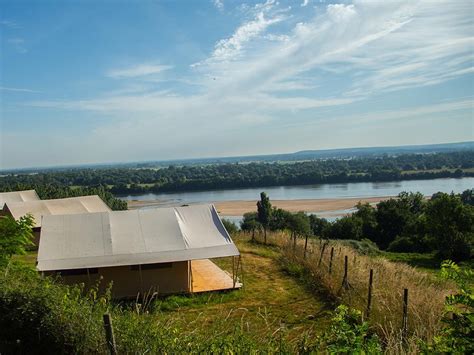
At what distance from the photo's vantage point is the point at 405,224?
2872 centimetres

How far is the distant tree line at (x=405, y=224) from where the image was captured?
1933 centimetres

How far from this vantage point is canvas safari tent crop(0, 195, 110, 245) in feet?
57.3

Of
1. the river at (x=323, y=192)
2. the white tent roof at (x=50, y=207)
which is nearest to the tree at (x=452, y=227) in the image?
the white tent roof at (x=50, y=207)

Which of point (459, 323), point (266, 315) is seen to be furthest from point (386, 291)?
point (459, 323)

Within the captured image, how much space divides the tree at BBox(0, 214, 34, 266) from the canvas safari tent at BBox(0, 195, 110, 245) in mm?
11514

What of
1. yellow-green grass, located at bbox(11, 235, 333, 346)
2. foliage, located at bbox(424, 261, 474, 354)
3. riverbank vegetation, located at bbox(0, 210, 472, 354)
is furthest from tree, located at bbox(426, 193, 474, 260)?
foliage, located at bbox(424, 261, 474, 354)

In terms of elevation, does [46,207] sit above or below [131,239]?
above

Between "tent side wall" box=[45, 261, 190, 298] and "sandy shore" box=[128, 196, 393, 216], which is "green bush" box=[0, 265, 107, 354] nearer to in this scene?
"tent side wall" box=[45, 261, 190, 298]

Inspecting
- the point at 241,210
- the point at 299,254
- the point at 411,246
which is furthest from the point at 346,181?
the point at 299,254

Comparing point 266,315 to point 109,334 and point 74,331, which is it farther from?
point 74,331

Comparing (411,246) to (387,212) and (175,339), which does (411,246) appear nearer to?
(387,212)

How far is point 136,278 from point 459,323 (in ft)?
29.3

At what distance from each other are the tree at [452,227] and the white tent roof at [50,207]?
50.5 ft

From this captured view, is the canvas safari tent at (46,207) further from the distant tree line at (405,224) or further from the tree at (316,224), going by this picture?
the tree at (316,224)
